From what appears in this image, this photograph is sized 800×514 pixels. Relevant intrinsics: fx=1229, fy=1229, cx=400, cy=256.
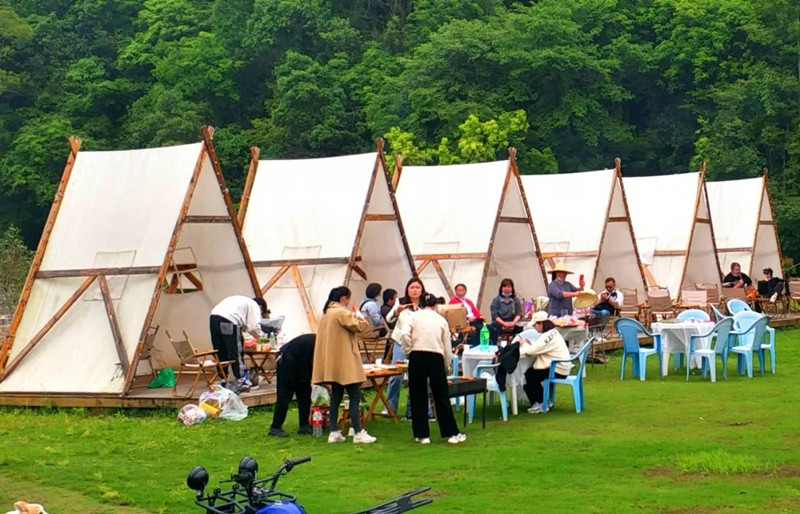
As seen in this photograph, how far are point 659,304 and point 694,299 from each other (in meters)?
1.50

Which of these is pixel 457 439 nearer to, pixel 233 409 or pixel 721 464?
pixel 721 464

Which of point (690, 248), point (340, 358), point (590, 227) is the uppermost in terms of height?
point (590, 227)

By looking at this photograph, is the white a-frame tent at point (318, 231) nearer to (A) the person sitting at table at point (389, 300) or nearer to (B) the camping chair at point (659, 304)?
(A) the person sitting at table at point (389, 300)

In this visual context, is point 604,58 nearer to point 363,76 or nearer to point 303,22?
point 363,76

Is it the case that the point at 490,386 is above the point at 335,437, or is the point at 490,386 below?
above

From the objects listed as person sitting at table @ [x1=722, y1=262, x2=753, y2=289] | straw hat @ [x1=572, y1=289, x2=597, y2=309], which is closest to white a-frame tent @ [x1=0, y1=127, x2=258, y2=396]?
straw hat @ [x1=572, y1=289, x2=597, y2=309]

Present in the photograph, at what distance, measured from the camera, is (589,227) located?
2338 centimetres

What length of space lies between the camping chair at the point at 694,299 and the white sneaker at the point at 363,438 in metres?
12.9

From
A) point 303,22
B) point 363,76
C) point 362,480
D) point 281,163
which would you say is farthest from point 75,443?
point 303,22

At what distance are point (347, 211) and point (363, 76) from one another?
1467 inches

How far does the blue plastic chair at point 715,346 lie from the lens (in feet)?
50.1

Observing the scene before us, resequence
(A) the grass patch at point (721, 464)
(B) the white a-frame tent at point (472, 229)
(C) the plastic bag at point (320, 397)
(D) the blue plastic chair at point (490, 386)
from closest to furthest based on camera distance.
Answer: (A) the grass patch at point (721, 464), (C) the plastic bag at point (320, 397), (D) the blue plastic chair at point (490, 386), (B) the white a-frame tent at point (472, 229)

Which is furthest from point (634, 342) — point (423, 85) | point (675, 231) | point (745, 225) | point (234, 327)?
point (423, 85)

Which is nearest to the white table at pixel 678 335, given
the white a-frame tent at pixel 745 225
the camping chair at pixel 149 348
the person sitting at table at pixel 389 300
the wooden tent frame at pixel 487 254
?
the person sitting at table at pixel 389 300
